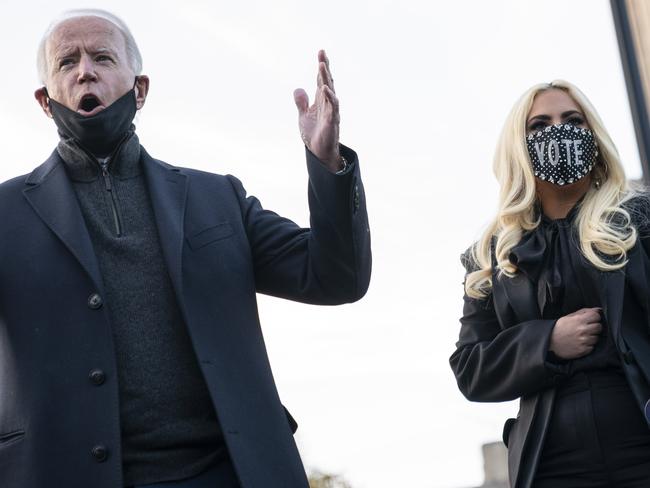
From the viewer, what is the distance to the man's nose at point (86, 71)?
3.39 metres

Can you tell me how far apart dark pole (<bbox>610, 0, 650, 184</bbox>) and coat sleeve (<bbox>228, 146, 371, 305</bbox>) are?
12.8 ft

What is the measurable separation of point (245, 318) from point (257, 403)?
0.26 metres

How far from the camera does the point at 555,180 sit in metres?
4.27

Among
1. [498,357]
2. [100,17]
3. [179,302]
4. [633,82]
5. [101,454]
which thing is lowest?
[101,454]

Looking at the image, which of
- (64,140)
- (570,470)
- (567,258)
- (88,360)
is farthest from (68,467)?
(567,258)

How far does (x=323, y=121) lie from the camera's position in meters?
3.12

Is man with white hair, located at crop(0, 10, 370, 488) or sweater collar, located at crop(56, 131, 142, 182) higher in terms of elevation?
sweater collar, located at crop(56, 131, 142, 182)

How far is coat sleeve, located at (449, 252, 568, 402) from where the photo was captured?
3850 mm

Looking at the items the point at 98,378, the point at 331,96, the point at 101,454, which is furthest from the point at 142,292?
the point at 331,96

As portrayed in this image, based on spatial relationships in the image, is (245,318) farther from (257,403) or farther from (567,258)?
(567,258)

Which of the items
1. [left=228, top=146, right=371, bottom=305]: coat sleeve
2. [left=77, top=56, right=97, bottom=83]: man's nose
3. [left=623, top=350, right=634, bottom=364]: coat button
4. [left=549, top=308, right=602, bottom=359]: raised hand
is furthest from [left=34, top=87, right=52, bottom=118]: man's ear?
[left=623, top=350, right=634, bottom=364]: coat button

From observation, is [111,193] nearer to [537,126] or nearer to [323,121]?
[323,121]

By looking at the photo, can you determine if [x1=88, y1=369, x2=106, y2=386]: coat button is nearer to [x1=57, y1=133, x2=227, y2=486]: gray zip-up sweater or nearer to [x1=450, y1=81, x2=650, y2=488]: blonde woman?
[x1=57, y1=133, x2=227, y2=486]: gray zip-up sweater

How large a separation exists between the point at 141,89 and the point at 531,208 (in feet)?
4.85
